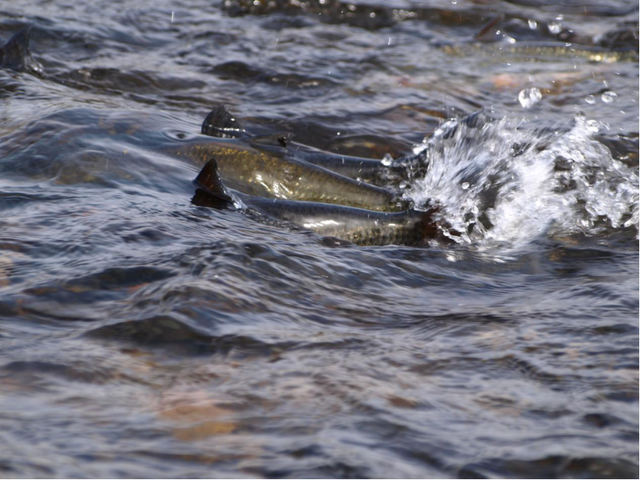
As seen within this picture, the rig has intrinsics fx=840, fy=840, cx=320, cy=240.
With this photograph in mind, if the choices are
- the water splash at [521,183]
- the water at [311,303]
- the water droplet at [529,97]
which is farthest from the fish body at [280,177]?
the water droplet at [529,97]

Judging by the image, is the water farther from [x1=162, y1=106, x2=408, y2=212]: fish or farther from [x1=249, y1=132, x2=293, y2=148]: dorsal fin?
[x1=249, y1=132, x2=293, y2=148]: dorsal fin

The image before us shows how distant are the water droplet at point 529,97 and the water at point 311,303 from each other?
320 mm

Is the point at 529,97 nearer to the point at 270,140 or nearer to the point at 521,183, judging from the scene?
the point at 521,183

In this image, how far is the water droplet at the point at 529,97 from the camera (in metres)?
8.63

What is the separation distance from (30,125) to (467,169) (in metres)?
3.10

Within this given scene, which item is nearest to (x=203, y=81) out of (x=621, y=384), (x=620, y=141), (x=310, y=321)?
(x=620, y=141)

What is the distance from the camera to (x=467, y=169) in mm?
6148

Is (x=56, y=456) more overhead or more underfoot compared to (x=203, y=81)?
more underfoot

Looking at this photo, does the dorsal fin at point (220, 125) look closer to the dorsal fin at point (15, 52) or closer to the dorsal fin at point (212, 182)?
the dorsal fin at point (212, 182)

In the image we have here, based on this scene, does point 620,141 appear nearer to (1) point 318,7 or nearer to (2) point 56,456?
(1) point 318,7

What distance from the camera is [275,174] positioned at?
19.5 feet

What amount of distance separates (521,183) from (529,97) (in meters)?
3.14

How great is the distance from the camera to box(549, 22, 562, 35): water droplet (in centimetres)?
1123

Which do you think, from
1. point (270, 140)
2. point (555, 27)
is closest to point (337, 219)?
point (270, 140)
